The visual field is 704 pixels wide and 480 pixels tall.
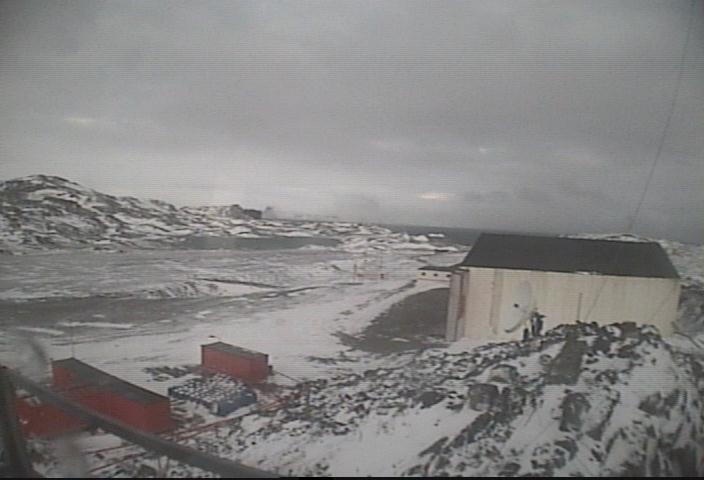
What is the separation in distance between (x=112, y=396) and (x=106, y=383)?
0.04m

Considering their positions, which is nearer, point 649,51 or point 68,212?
point 649,51

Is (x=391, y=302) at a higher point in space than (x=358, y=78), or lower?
lower

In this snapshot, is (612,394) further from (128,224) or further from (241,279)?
(128,224)

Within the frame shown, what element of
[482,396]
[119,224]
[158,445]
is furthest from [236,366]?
[482,396]

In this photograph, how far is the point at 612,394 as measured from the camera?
4.68ft

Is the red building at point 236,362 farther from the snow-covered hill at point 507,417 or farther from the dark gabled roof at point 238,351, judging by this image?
the snow-covered hill at point 507,417

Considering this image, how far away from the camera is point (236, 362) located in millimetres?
1512

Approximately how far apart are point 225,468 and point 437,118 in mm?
1061

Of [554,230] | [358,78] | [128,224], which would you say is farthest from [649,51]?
[128,224]

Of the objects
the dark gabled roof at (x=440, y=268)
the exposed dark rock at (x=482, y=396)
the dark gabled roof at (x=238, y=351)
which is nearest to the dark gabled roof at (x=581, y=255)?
the dark gabled roof at (x=440, y=268)

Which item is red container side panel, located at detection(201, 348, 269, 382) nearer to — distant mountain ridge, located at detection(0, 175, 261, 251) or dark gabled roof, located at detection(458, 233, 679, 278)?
distant mountain ridge, located at detection(0, 175, 261, 251)

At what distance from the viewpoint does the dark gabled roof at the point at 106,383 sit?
1519 mm

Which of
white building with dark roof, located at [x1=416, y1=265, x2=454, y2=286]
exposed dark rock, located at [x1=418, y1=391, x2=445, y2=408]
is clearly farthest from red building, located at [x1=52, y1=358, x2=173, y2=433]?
white building with dark roof, located at [x1=416, y1=265, x2=454, y2=286]

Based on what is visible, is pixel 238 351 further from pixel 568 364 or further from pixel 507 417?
pixel 568 364
